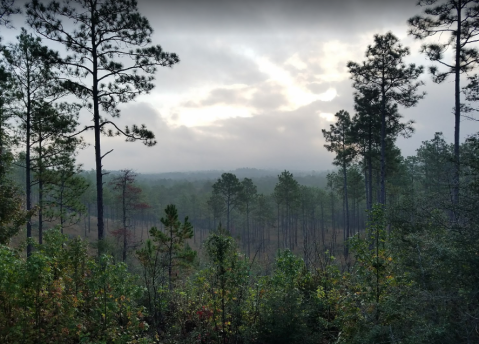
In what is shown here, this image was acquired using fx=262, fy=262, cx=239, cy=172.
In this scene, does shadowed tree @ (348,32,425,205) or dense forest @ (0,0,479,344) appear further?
shadowed tree @ (348,32,425,205)

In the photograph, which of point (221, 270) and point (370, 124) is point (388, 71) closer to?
point (370, 124)

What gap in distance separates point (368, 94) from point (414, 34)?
3.80 m

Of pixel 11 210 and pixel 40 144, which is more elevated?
pixel 40 144

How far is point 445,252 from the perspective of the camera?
423cm

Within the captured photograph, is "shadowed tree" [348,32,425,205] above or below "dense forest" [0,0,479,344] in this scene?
above

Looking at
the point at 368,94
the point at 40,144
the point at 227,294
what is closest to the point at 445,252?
the point at 227,294

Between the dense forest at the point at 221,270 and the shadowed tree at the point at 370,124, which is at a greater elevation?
the shadowed tree at the point at 370,124

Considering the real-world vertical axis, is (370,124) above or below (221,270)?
above

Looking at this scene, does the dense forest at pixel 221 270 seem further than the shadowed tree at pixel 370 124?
No

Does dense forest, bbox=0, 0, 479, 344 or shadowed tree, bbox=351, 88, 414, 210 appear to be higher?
shadowed tree, bbox=351, 88, 414, 210

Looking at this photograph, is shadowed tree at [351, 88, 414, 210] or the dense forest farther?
shadowed tree at [351, 88, 414, 210]

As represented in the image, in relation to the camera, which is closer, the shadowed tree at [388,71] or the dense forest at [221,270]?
the dense forest at [221,270]

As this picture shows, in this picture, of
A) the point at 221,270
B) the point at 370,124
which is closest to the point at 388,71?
the point at 370,124

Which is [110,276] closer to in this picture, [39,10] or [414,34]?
[39,10]
